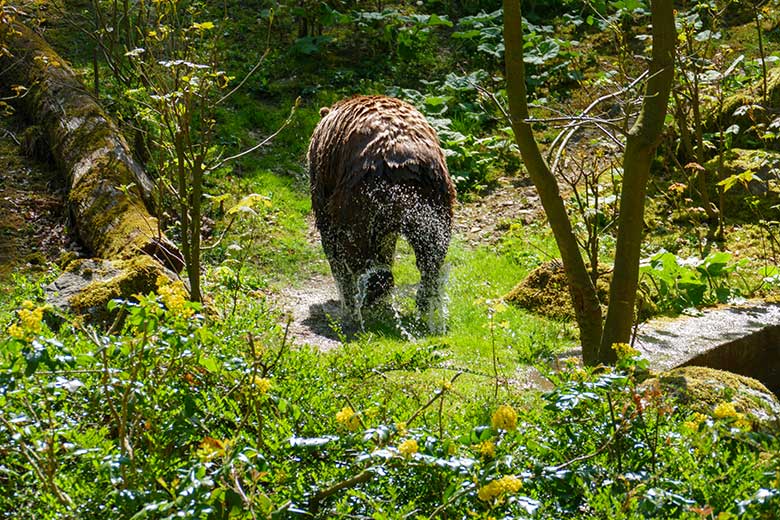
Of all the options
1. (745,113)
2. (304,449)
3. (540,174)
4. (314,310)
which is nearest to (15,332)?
(304,449)

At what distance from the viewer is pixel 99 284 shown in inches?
233

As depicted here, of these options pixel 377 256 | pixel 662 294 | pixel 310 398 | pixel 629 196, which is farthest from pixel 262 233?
pixel 310 398

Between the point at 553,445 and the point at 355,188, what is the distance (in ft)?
14.1

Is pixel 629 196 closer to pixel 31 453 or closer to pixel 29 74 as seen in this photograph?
pixel 31 453

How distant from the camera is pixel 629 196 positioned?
4410 millimetres

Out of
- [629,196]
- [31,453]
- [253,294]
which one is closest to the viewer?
[31,453]

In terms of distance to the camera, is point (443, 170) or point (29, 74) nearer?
point (443, 170)

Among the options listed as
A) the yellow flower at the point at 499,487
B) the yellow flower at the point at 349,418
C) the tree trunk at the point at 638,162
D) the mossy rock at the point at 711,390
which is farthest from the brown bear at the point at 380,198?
the yellow flower at the point at 499,487

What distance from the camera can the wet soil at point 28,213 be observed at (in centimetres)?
821

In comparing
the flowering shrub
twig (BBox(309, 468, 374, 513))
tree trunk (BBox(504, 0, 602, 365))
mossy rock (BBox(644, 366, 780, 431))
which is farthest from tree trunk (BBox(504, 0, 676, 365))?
twig (BBox(309, 468, 374, 513))

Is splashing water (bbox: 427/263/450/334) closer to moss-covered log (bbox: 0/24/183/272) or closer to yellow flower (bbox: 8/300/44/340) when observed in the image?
moss-covered log (bbox: 0/24/183/272)

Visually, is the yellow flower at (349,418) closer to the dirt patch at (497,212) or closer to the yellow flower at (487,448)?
the yellow flower at (487,448)

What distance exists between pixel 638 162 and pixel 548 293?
3.06m

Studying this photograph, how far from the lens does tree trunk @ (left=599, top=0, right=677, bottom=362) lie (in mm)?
4316
